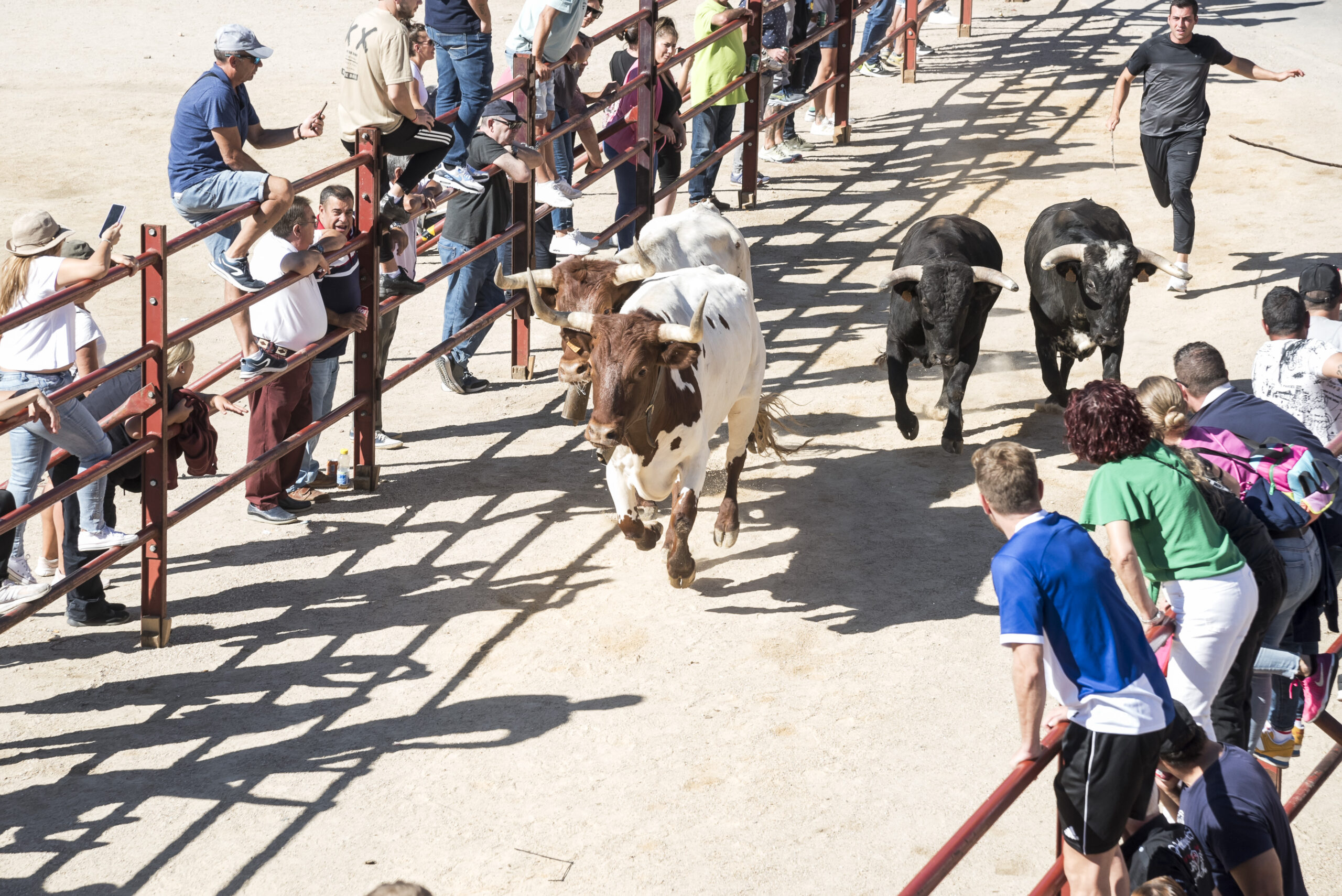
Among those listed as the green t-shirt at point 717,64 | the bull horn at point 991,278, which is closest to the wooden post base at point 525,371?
the bull horn at point 991,278

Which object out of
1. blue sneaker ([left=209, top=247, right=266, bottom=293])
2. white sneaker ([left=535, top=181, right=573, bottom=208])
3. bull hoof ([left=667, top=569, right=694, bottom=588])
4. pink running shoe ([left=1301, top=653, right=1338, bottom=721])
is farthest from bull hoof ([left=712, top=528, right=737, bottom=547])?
pink running shoe ([left=1301, top=653, right=1338, bottom=721])

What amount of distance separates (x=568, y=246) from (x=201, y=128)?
3.15 meters

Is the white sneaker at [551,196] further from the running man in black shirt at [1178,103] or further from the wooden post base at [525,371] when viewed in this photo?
the running man in black shirt at [1178,103]

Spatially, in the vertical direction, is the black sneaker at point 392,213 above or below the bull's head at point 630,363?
above

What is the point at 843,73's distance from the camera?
623 inches

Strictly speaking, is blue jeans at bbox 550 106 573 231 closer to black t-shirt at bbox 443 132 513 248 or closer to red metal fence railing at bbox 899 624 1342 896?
A: black t-shirt at bbox 443 132 513 248

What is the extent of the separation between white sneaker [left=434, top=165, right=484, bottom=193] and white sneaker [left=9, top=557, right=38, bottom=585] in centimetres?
368

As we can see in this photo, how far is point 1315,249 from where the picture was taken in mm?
12500

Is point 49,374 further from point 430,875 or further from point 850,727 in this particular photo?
point 850,727

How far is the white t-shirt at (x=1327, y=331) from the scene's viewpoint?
23.5 feet

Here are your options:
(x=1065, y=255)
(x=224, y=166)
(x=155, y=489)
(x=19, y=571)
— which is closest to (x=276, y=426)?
(x=155, y=489)

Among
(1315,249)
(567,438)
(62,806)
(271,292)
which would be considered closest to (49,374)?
(271,292)

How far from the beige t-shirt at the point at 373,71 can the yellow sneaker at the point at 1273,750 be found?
17.8 feet

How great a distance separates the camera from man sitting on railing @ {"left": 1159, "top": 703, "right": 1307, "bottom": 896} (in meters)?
4.09
